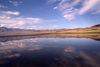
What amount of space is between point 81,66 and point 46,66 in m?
3.49

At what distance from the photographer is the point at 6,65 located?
251 inches

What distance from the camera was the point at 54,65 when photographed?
6.17m

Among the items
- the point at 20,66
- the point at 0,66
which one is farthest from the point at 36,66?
the point at 0,66

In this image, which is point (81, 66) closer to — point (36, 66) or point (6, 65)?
point (36, 66)

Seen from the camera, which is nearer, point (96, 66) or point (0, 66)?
point (96, 66)

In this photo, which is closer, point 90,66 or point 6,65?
point 90,66

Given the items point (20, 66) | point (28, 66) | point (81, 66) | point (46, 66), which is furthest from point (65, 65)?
point (20, 66)

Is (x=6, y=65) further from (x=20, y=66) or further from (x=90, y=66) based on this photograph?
(x=90, y=66)

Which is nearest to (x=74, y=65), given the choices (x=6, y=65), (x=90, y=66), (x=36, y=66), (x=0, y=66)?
(x=90, y=66)

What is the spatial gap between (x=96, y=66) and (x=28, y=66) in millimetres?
6783

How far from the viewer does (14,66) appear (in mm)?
6164

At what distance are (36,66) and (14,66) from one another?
7.62ft

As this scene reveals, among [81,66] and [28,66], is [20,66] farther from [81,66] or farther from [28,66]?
[81,66]

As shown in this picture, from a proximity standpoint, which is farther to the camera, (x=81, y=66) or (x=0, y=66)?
(x=0, y=66)
